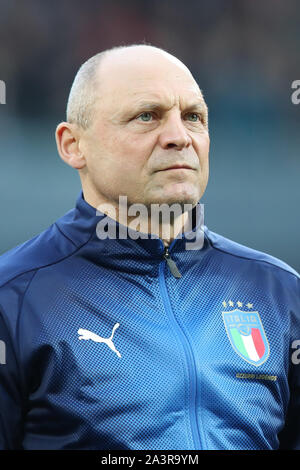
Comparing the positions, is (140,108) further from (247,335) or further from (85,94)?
(247,335)

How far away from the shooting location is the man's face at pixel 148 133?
5.00 ft

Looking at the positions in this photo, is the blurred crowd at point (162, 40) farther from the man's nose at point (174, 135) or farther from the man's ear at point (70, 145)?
the man's nose at point (174, 135)

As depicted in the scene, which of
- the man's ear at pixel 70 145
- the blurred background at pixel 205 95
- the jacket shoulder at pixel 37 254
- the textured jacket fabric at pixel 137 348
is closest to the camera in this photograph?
the textured jacket fabric at pixel 137 348

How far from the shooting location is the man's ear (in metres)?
1.68

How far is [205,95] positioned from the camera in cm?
494

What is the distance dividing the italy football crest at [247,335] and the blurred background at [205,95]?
3.07 m

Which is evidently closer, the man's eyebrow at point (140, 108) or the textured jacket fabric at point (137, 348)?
the textured jacket fabric at point (137, 348)

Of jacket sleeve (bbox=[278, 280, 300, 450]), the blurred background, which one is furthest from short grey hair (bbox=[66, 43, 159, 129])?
the blurred background

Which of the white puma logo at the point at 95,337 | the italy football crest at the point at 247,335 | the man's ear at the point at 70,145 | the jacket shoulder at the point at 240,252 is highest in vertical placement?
the man's ear at the point at 70,145

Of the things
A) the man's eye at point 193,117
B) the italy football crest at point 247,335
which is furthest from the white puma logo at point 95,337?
the man's eye at point 193,117

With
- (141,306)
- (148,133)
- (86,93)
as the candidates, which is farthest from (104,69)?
(141,306)

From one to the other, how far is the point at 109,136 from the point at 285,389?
2.29ft

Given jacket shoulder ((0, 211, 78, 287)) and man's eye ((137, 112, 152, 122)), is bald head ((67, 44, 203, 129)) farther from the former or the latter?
jacket shoulder ((0, 211, 78, 287))

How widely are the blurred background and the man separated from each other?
2.99 metres
